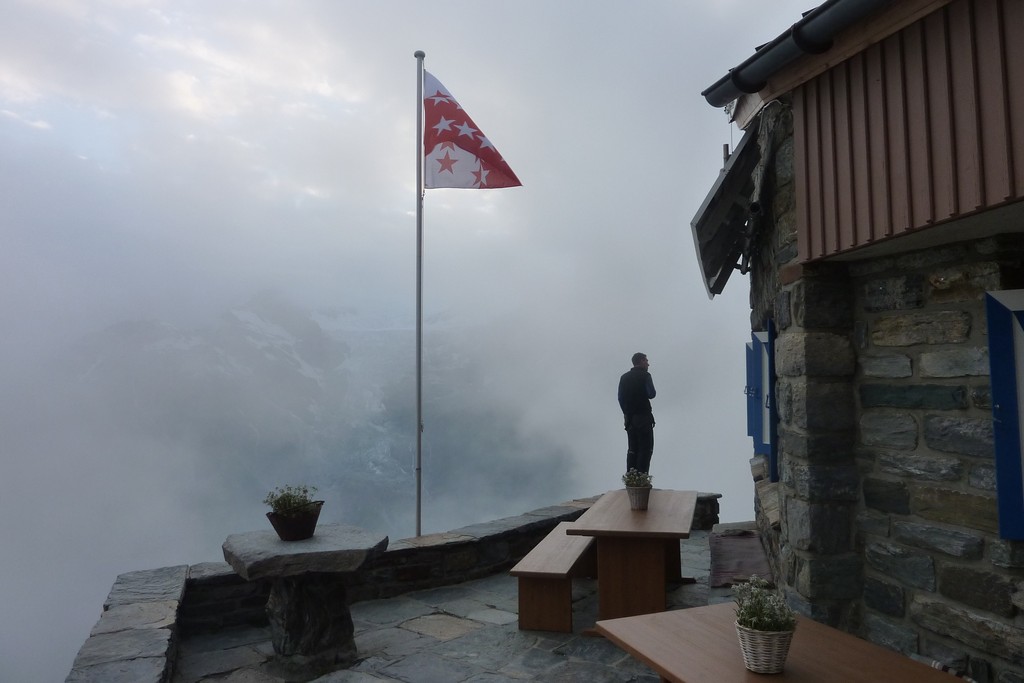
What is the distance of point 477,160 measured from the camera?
6.55 metres

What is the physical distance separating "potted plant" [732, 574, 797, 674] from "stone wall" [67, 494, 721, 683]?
261cm

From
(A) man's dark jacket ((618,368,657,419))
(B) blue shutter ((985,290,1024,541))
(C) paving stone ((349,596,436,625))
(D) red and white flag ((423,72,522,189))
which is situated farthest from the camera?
(A) man's dark jacket ((618,368,657,419))

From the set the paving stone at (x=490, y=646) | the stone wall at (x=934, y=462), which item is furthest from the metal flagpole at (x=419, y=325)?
the stone wall at (x=934, y=462)

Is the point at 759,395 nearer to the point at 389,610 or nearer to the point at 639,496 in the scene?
the point at 639,496

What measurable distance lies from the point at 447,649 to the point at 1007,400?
3249mm

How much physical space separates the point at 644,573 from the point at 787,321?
2015 millimetres

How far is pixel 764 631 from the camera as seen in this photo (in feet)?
7.23

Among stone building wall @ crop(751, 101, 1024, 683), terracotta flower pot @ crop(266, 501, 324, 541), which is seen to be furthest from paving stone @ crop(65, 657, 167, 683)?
stone building wall @ crop(751, 101, 1024, 683)

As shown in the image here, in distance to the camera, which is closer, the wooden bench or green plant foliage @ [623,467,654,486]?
the wooden bench

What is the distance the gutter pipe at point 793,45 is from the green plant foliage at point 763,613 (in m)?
2.05

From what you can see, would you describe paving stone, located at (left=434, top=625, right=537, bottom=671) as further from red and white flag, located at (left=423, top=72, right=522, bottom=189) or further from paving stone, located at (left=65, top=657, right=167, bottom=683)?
red and white flag, located at (left=423, top=72, right=522, bottom=189)

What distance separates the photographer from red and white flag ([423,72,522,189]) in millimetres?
6438

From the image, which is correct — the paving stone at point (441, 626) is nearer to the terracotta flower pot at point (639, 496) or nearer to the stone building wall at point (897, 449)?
the terracotta flower pot at point (639, 496)

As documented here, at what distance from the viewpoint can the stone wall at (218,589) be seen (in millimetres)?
3398
